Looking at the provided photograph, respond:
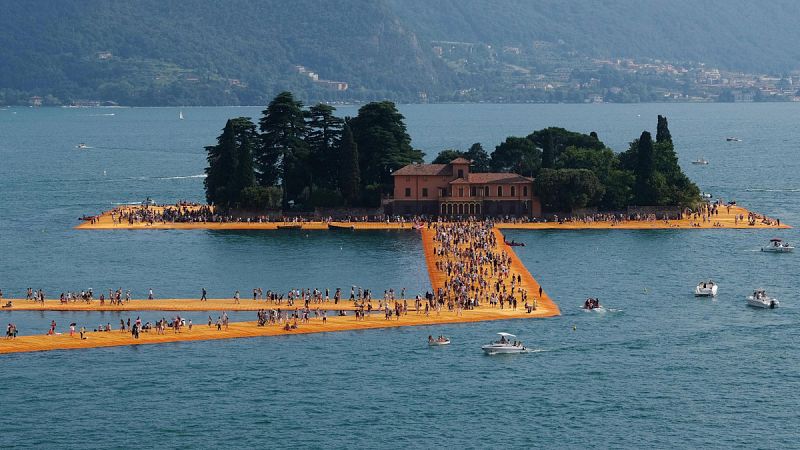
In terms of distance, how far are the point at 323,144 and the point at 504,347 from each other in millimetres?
77183

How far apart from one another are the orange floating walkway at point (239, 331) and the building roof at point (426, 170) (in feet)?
172

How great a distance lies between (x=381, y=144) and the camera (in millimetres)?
159375

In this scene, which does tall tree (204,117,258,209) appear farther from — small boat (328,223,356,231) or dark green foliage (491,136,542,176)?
dark green foliage (491,136,542,176)

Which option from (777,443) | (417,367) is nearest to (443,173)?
(417,367)

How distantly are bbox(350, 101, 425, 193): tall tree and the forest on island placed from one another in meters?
0.10

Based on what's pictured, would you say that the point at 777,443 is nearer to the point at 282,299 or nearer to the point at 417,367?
the point at 417,367

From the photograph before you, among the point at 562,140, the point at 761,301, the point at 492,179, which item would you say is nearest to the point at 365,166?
the point at 492,179

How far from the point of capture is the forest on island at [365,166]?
152000 millimetres

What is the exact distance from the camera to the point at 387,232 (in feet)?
479

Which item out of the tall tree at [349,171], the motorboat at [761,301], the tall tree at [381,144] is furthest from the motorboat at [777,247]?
the tall tree at [349,171]

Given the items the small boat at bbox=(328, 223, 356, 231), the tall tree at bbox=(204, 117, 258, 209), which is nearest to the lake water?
the small boat at bbox=(328, 223, 356, 231)

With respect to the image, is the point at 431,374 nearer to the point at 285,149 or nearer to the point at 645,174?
the point at 645,174

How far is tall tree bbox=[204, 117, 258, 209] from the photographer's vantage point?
152625 millimetres

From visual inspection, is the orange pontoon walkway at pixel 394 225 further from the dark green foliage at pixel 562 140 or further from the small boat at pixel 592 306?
the small boat at pixel 592 306
